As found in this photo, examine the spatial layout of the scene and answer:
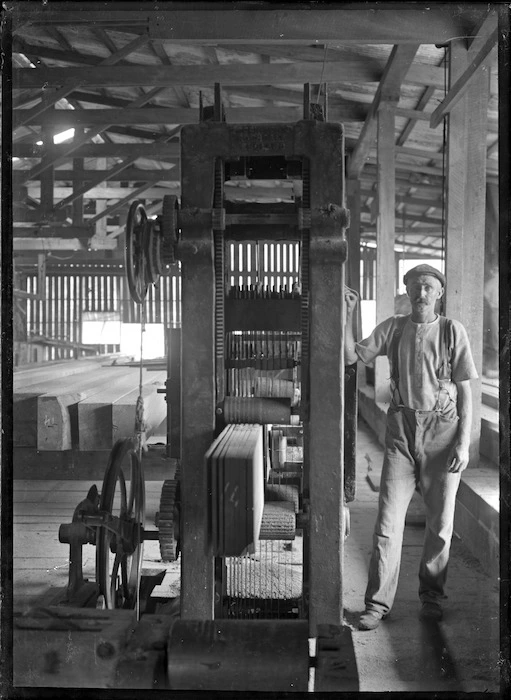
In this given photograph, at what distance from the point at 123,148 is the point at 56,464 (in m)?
6.26

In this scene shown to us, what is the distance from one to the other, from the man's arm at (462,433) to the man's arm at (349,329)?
0.77 metres

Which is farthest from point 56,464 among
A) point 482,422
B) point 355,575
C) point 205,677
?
point 482,422

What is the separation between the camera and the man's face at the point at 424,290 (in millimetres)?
3584

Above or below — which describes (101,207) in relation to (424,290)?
above

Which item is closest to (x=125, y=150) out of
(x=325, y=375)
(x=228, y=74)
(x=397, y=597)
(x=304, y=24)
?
(x=228, y=74)

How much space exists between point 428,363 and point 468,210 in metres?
1.87

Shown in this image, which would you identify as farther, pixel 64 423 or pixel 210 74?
pixel 210 74

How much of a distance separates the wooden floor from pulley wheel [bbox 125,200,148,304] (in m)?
→ 1.90

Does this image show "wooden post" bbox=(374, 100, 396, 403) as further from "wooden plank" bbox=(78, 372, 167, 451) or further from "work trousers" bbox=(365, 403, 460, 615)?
"wooden plank" bbox=(78, 372, 167, 451)

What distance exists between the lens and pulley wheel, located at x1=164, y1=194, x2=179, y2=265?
2.39m

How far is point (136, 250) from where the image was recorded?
2.62 m

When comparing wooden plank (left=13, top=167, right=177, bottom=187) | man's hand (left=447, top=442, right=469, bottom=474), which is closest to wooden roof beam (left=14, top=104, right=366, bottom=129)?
wooden plank (left=13, top=167, right=177, bottom=187)

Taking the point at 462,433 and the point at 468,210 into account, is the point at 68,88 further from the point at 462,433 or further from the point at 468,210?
the point at 462,433

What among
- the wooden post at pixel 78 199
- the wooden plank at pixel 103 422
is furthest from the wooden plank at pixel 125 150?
the wooden plank at pixel 103 422
